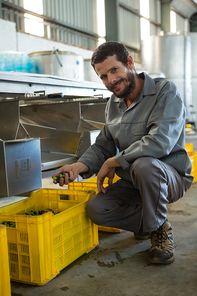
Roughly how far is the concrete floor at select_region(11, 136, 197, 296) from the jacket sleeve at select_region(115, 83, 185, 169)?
16.2 inches

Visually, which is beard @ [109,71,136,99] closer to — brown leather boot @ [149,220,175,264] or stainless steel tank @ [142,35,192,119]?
brown leather boot @ [149,220,175,264]

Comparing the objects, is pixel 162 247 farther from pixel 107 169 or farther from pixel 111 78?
pixel 111 78

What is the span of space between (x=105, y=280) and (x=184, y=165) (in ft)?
1.90

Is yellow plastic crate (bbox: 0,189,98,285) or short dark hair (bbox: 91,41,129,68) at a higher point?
short dark hair (bbox: 91,41,129,68)

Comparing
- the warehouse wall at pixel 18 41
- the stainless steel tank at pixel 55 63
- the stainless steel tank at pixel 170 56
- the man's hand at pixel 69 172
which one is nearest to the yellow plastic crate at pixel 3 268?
the man's hand at pixel 69 172

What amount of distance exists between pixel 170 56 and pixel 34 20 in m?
3.31

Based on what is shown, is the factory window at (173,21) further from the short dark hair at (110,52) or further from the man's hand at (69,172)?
the man's hand at (69,172)

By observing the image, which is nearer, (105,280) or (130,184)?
(105,280)

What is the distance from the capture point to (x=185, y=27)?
1073 centimetres

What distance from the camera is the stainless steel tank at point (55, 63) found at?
7.95ft

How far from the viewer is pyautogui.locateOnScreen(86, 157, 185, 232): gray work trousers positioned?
1176 millimetres

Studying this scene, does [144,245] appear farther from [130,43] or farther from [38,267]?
[130,43]

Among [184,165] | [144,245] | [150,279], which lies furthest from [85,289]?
[184,165]

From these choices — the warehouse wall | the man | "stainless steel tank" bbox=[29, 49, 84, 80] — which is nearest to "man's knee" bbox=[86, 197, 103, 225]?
the man
